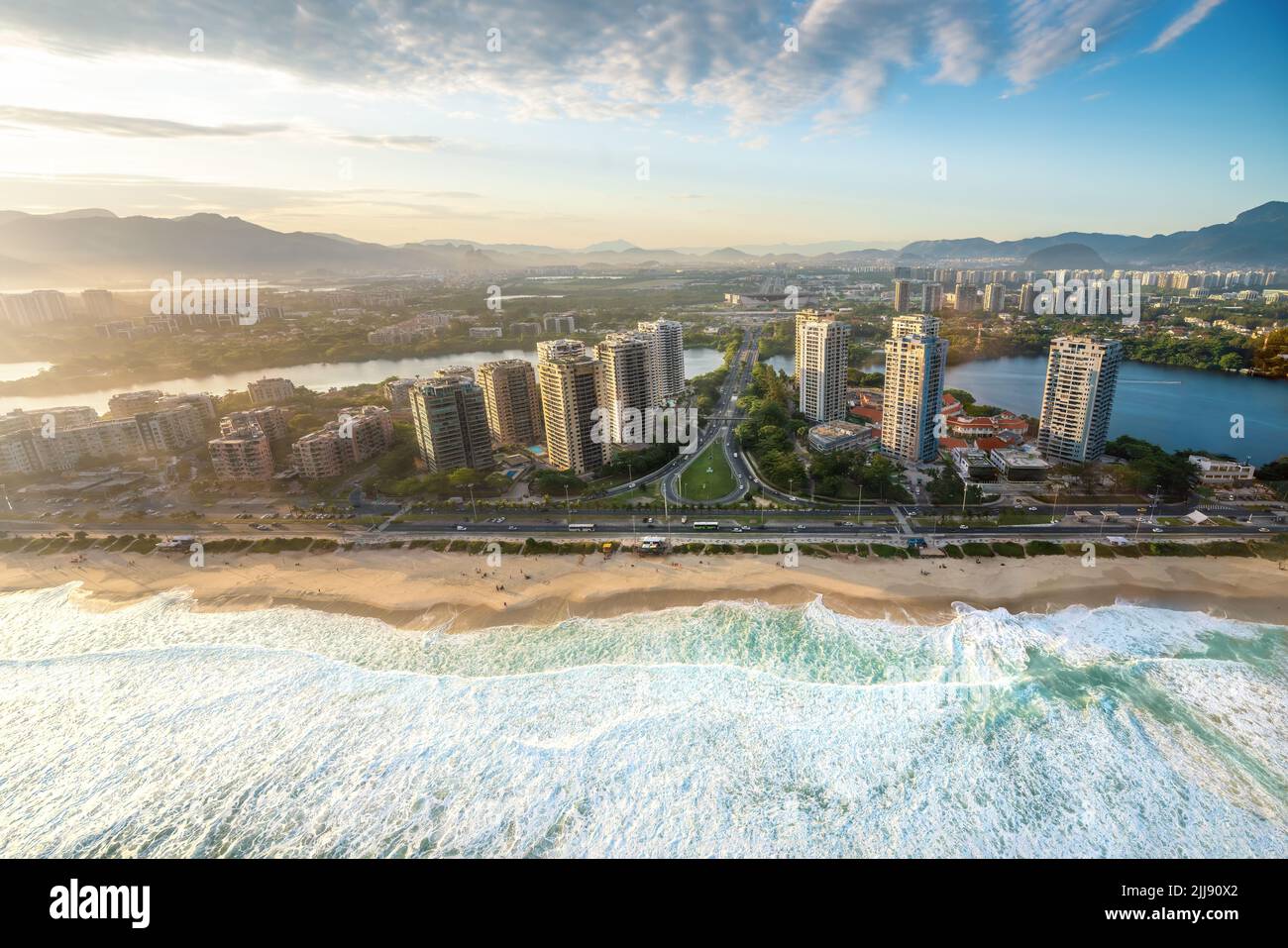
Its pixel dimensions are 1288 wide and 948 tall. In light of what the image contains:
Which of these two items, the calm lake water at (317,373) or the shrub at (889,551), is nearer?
the shrub at (889,551)

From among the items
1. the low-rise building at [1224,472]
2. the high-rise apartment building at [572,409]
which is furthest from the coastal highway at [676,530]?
the high-rise apartment building at [572,409]

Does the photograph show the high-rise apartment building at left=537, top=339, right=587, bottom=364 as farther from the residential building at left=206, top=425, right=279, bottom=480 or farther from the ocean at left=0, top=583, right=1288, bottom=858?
the ocean at left=0, top=583, right=1288, bottom=858

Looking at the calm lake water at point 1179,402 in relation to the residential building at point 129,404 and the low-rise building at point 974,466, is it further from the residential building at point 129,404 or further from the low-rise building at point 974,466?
the residential building at point 129,404

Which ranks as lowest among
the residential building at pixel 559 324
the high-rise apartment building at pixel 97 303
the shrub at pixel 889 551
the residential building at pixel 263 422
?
the shrub at pixel 889 551

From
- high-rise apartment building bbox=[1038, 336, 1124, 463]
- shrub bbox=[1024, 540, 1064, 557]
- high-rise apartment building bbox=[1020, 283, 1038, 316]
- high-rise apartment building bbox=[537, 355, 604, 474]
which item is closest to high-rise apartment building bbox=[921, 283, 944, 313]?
high-rise apartment building bbox=[1020, 283, 1038, 316]

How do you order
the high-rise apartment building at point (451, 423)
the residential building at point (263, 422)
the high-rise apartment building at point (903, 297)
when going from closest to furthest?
1. the high-rise apartment building at point (451, 423)
2. the residential building at point (263, 422)
3. the high-rise apartment building at point (903, 297)

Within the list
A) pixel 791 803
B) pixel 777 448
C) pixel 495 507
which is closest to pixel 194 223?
pixel 495 507
